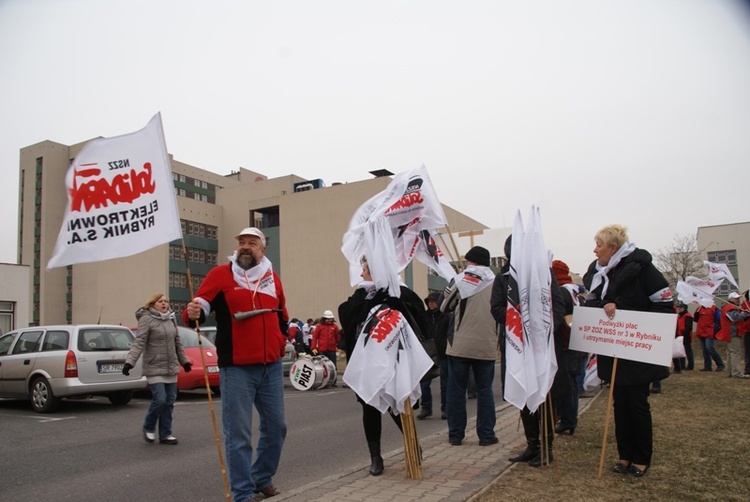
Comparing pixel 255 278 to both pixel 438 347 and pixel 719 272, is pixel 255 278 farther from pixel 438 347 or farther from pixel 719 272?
pixel 719 272

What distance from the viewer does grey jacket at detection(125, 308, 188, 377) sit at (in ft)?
27.4

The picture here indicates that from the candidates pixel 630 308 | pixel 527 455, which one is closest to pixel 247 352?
pixel 527 455

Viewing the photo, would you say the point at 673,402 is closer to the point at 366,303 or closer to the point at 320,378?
the point at 366,303

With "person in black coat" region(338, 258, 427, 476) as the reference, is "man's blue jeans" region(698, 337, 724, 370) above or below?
below

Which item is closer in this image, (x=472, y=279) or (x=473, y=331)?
(x=472, y=279)

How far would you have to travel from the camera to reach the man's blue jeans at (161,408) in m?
8.09

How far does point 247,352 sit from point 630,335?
3060 mm

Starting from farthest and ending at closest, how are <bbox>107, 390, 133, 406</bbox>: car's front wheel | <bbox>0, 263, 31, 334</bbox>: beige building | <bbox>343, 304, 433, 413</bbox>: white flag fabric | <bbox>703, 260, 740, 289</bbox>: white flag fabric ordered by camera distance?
<bbox>0, 263, 31, 334</bbox>: beige building, <bbox>703, 260, 740, 289</bbox>: white flag fabric, <bbox>107, 390, 133, 406</bbox>: car's front wheel, <bbox>343, 304, 433, 413</bbox>: white flag fabric

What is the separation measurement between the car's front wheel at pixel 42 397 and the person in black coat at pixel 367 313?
7846 mm

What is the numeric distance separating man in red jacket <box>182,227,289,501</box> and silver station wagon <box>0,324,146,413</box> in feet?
24.6

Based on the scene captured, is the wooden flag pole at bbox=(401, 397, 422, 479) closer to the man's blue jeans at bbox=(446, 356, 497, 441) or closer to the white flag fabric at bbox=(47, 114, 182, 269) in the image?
the man's blue jeans at bbox=(446, 356, 497, 441)

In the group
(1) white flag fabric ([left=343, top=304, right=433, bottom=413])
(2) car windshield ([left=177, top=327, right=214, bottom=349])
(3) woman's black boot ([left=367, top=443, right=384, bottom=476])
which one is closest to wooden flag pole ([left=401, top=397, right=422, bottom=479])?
Answer: (1) white flag fabric ([left=343, top=304, right=433, bottom=413])

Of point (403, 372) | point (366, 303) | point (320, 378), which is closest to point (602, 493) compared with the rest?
point (403, 372)

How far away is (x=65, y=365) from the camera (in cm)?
1115
